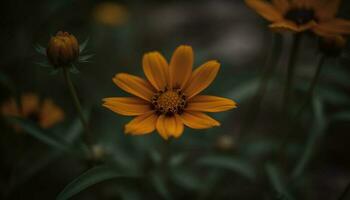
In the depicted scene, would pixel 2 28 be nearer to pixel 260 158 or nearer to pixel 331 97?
pixel 260 158

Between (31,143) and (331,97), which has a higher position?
(331,97)

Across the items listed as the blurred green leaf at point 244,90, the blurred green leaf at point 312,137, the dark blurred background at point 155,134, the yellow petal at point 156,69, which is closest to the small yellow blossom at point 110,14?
the dark blurred background at point 155,134

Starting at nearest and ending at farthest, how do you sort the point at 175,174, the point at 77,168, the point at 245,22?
1. the point at 175,174
2. the point at 77,168
3. the point at 245,22

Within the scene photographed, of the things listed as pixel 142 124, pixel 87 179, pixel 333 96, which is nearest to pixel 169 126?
pixel 142 124

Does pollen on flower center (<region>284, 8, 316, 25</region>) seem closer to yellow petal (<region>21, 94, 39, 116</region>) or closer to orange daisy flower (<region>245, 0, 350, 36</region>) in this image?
orange daisy flower (<region>245, 0, 350, 36</region>)

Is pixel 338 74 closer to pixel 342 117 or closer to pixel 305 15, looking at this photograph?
pixel 342 117

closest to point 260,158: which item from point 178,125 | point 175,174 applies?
point 175,174

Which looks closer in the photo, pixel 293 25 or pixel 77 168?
pixel 293 25
